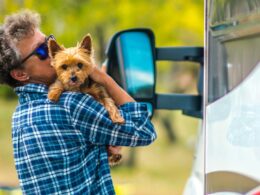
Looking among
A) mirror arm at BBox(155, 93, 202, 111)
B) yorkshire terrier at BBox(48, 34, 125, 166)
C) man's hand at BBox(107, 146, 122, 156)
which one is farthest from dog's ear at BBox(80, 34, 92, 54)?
mirror arm at BBox(155, 93, 202, 111)

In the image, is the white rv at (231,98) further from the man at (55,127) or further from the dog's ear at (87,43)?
the dog's ear at (87,43)

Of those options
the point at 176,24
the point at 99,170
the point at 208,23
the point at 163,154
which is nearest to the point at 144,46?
the point at 208,23

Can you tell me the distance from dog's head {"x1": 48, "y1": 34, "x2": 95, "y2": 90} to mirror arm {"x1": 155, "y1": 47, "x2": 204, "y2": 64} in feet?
4.73

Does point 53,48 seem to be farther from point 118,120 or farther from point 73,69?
point 118,120

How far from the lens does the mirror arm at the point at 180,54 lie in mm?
3791

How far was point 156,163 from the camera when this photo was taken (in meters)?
16.3

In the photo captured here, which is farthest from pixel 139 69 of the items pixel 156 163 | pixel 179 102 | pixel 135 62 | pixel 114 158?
pixel 156 163

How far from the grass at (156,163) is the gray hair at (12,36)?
9.62 metres

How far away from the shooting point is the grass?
13.3 meters

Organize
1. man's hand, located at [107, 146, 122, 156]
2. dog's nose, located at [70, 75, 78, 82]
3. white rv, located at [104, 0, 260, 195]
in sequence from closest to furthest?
white rv, located at [104, 0, 260, 195] < dog's nose, located at [70, 75, 78, 82] < man's hand, located at [107, 146, 122, 156]

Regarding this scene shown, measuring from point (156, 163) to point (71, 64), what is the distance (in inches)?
553

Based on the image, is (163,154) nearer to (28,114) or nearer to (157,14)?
(157,14)

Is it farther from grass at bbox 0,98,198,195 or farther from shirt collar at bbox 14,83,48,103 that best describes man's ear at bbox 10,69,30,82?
grass at bbox 0,98,198,195

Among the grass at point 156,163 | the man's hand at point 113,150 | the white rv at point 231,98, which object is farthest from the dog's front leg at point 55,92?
the grass at point 156,163
